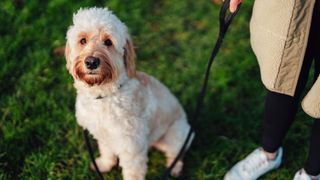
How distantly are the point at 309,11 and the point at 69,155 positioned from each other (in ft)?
7.72

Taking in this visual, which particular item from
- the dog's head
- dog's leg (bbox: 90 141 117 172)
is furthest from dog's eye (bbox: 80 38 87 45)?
dog's leg (bbox: 90 141 117 172)

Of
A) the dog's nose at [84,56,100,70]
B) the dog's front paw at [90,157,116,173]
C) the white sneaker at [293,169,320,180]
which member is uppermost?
the dog's nose at [84,56,100,70]

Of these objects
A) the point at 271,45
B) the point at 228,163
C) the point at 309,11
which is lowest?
the point at 228,163

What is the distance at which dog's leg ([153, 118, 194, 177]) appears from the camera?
3986 millimetres

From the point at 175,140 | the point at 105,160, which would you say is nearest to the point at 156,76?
the point at 175,140

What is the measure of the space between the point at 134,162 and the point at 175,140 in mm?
550

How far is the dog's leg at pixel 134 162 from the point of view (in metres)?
3.53

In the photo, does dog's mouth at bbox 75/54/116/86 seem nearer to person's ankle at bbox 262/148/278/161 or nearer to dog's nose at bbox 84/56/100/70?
dog's nose at bbox 84/56/100/70

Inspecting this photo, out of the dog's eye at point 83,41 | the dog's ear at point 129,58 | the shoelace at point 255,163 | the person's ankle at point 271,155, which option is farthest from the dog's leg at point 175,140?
the dog's eye at point 83,41

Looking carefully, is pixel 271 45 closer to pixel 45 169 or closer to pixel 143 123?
pixel 143 123

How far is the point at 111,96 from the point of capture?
11.0 feet

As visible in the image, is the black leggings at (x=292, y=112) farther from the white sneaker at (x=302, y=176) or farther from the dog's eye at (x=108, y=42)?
the dog's eye at (x=108, y=42)

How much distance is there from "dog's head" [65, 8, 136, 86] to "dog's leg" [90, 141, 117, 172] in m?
0.91

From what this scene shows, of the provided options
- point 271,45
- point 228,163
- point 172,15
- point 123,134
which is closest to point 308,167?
point 228,163
